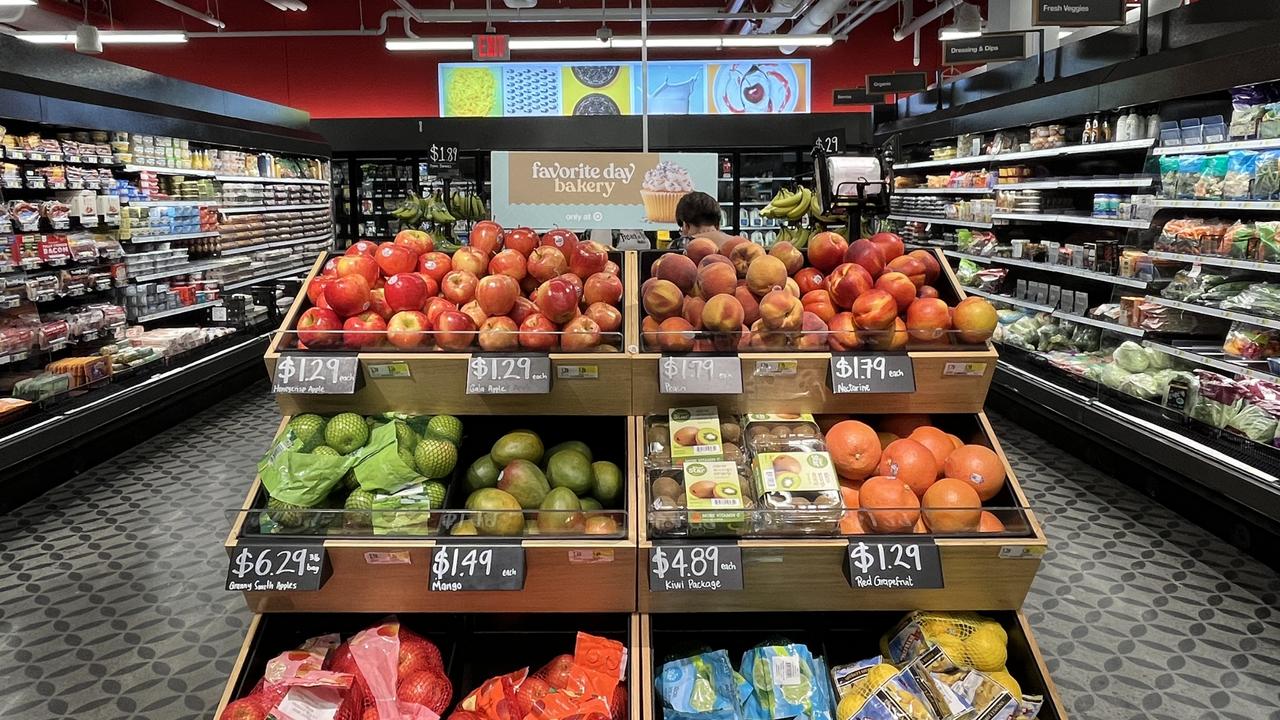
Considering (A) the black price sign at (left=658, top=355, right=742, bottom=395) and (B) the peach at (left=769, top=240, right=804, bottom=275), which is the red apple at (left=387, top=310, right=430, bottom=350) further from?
(B) the peach at (left=769, top=240, right=804, bottom=275)

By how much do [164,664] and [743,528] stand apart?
2295mm

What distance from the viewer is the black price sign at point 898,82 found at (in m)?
9.42

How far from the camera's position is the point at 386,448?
188 cm

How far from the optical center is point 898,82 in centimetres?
950

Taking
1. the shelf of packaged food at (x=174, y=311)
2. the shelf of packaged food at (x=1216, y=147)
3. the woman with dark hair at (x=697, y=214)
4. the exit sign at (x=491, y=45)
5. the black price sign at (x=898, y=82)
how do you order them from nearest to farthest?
the woman with dark hair at (x=697, y=214), the shelf of packaged food at (x=1216, y=147), the shelf of packaged food at (x=174, y=311), the black price sign at (x=898, y=82), the exit sign at (x=491, y=45)

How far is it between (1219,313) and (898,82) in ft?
19.5

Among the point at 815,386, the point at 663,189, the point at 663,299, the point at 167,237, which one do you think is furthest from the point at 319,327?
the point at 167,237

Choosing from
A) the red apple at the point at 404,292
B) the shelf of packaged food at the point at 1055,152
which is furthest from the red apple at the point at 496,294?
the shelf of packaged food at the point at 1055,152

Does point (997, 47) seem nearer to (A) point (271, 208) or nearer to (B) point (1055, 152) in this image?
(B) point (1055, 152)

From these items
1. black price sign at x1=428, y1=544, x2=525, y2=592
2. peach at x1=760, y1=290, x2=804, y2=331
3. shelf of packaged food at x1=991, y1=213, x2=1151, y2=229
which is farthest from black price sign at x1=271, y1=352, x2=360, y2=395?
shelf of packaged food at x1=991, y1=213, x2=1151, y2=229

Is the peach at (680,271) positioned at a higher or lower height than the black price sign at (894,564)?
higher

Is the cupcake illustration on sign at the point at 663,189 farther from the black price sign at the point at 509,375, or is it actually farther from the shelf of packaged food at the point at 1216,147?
the shelf of packaged food at the point at 1216,147

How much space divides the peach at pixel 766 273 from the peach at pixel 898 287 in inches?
9.9

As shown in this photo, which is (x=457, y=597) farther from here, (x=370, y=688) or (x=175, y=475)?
(x=175, y=475)
